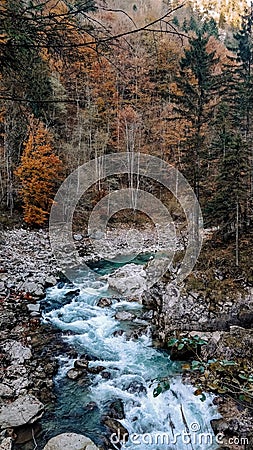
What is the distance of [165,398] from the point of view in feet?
17.1

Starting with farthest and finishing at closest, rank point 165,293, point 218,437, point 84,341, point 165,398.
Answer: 1. point 165,293
2. point 84,341
3. point 165,398
4. point 218,437

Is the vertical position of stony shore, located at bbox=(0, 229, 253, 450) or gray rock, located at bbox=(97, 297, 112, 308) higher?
stony shore, located at bbox=(0, 229, 253, 450)

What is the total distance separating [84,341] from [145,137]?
17.0 m

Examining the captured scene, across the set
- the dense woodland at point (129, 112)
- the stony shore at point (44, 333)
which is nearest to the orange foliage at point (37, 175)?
the dense woodland at point (129, 112)

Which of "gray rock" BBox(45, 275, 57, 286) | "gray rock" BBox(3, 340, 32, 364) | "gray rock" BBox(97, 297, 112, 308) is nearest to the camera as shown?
"gray rock" BBox(3, 340, 32, 364)

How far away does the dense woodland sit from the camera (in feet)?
7.32

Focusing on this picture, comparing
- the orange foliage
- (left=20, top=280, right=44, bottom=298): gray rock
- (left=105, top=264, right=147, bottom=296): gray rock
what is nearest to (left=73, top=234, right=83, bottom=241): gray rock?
the orange foliage

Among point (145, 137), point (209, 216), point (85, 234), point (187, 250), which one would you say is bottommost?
point (85, 234)

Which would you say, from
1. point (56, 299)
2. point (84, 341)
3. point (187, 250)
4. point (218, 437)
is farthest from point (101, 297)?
point (218, 437)

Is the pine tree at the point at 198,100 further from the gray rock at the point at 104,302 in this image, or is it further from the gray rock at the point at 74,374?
the gray rock at the point at 74,374

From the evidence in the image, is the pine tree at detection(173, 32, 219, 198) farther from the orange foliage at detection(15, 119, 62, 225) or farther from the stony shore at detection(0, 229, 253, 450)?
the orange foliage at detection(15, 119, 62, 225)

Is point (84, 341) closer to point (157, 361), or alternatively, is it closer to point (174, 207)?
point (157, 361)

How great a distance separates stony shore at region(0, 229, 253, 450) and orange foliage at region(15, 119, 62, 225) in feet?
20.3

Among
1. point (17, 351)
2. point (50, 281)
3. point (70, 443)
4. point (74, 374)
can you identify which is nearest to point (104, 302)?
point (50, 281)
